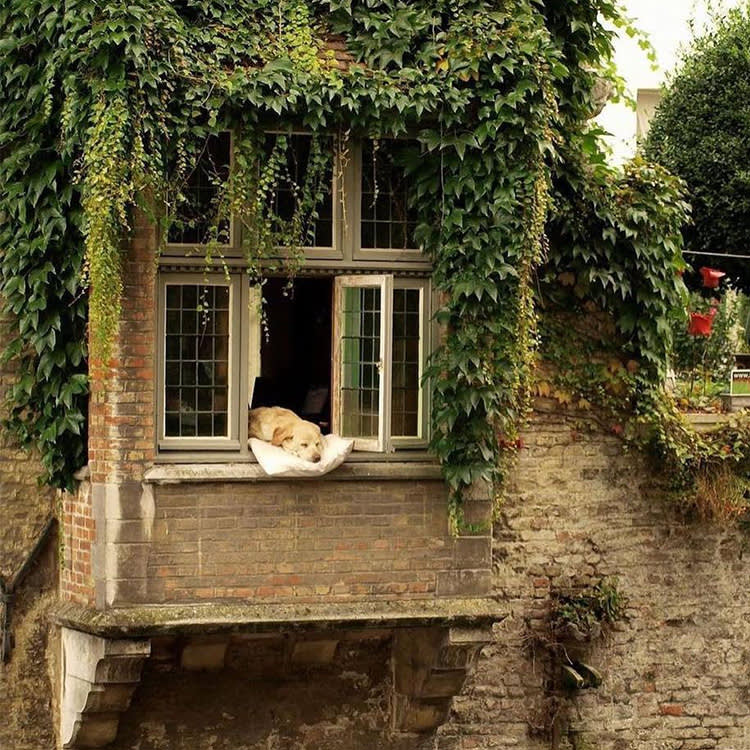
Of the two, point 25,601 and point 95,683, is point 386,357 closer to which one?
point 95,683

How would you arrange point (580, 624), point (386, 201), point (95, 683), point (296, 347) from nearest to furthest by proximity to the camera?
1. point (95, 683)
2. point (386, 201)
3. point (580, 624)
4. point (296, 347)

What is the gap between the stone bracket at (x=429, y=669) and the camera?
1200 cm

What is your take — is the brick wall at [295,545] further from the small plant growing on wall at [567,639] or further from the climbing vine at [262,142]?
the small plant growing on wall at [567,639]

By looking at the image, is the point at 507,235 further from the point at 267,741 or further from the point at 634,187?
the point at 267,741

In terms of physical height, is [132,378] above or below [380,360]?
below

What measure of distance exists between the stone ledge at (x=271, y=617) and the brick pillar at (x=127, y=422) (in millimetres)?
213

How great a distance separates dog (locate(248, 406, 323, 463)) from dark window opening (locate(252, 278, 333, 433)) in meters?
1.01

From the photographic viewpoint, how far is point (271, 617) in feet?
37.8

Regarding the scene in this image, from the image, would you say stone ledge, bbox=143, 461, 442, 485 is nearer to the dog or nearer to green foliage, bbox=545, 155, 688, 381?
the dog

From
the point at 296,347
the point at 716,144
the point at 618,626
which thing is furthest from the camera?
the point at 716,144

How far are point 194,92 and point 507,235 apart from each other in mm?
2274

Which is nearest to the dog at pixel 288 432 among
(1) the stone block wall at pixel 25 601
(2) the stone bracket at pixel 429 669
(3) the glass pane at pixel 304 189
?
(3) the glass pane at pixel 304 189

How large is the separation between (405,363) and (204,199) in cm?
178

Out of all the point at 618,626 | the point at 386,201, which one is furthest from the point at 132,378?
the point at 618,626
